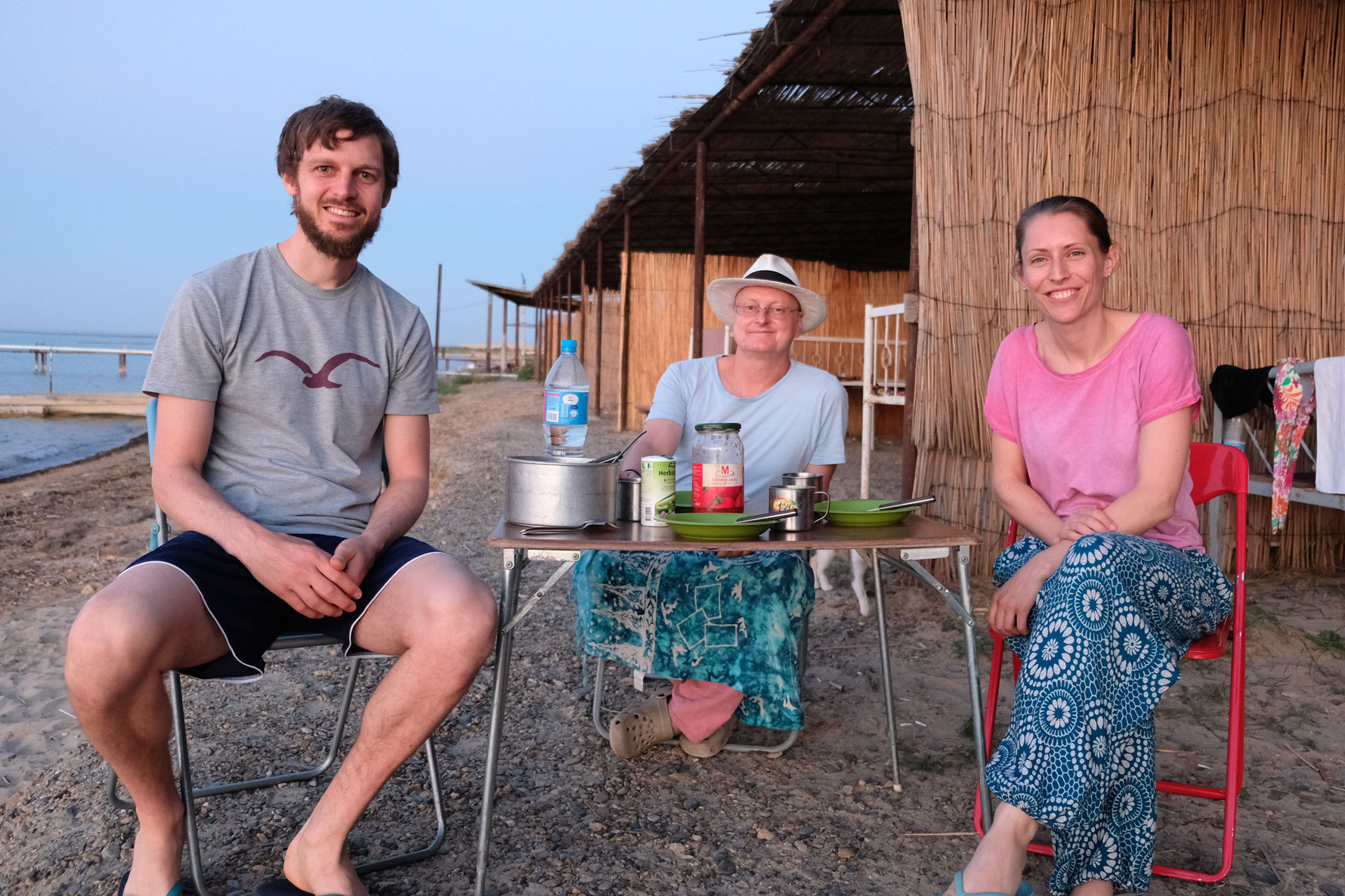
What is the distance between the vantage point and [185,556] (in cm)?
183

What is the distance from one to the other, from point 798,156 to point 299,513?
6.95m

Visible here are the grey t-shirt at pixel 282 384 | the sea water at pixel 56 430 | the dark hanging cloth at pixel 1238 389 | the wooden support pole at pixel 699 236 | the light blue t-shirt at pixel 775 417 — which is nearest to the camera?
the grey t-shirt at pixel 282 384

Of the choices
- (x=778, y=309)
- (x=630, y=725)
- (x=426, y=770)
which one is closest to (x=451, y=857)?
(x=426, y=770)

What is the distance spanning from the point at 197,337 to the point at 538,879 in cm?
142

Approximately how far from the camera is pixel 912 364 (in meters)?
4.52

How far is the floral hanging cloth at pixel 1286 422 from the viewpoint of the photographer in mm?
3668

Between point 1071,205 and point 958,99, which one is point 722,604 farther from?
point 958,99

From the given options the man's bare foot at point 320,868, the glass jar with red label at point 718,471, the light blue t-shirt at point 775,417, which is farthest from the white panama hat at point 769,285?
the man's bare foot at point 320,868

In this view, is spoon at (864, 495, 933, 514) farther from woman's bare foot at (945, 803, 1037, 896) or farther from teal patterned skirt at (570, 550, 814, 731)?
woman's bare foot at (945, 803, 1037, 896)

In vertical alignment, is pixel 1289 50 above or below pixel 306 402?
above

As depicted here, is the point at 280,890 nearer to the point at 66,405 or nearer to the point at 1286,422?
the point at 1286,422

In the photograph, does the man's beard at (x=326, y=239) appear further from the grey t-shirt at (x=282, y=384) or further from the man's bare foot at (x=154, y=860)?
the man's bare foot at (x=154, y=860)

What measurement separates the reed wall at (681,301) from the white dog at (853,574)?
756 cm

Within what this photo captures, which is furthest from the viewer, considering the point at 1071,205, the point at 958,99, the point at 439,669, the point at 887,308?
the point at 887,308
